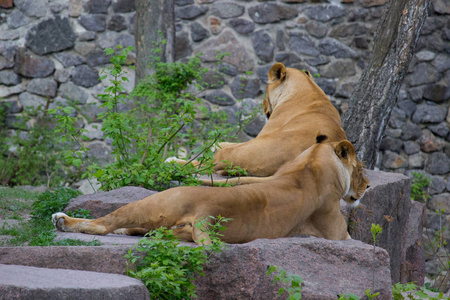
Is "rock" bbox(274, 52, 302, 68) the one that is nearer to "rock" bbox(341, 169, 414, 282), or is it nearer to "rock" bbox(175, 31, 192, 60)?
"rock" bbox(175, 31, 192, 60)

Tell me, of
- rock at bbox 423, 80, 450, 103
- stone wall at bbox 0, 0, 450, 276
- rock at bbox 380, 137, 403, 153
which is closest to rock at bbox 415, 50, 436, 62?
stone wall at bbox 0, 0, 450, 276

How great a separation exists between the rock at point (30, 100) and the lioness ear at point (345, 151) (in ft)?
20.4

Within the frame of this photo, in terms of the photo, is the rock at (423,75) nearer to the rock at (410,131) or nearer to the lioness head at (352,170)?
the rock at (410,131)

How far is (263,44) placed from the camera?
30.6 ft

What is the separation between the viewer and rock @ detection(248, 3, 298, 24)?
9.27 m

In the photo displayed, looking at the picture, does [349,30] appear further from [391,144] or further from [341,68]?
[391,144]

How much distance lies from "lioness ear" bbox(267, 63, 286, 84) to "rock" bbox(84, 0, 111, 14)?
378 centimetres

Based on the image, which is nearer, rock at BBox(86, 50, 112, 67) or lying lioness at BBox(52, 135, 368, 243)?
lying lioness at BBox(52, 135, 368, 243)

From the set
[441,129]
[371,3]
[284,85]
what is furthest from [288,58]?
[284,85]

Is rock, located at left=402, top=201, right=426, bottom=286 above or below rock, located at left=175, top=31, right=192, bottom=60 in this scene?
below

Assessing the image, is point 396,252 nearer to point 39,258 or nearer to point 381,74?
point 381,74

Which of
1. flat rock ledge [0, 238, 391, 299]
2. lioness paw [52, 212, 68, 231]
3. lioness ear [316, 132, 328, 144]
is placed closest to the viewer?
flat rock ledge [0, 238, 391, 299]

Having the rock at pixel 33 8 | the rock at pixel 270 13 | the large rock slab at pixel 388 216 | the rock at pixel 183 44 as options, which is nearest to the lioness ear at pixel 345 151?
the large rock slab at pixel 388 216

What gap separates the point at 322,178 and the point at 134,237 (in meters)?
1.37
